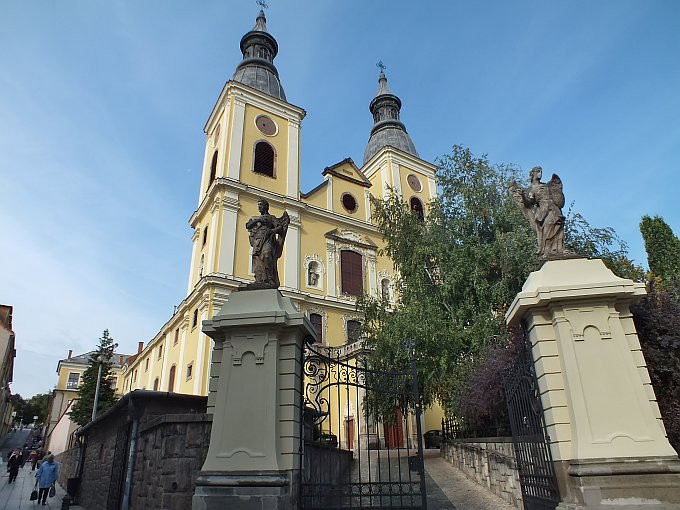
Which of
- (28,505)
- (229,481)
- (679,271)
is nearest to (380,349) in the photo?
(229,481)

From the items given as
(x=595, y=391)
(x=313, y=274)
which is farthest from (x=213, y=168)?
(x=595, y=391)

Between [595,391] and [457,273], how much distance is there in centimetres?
823

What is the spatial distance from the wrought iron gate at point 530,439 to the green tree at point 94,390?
27852 mm

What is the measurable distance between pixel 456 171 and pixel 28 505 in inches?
654

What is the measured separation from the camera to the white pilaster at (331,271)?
2662cm

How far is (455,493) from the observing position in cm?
1069

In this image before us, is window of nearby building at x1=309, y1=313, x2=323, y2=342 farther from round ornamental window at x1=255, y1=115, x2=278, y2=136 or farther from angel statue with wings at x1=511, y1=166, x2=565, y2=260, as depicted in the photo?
angel statue with wings at x1=511, y1=166, x2=565, y2=260

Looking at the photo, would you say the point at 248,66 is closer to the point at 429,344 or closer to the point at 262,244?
the point at 429,344

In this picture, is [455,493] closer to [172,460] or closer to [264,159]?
[172,460]

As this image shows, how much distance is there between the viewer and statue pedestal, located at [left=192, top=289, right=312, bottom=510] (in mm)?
6320

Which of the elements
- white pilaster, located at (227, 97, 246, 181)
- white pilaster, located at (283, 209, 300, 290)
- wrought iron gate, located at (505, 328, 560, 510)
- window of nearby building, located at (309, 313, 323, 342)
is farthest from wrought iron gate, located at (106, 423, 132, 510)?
white pilaster, located at (227, 97, 246, 181)

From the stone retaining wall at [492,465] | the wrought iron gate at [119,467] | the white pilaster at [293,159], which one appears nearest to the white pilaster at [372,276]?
the white pilaster at [293,159]

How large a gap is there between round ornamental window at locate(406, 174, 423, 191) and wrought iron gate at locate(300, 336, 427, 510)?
710 inches

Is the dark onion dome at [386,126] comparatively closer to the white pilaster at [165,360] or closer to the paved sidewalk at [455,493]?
the white pilaster at [165,360]
